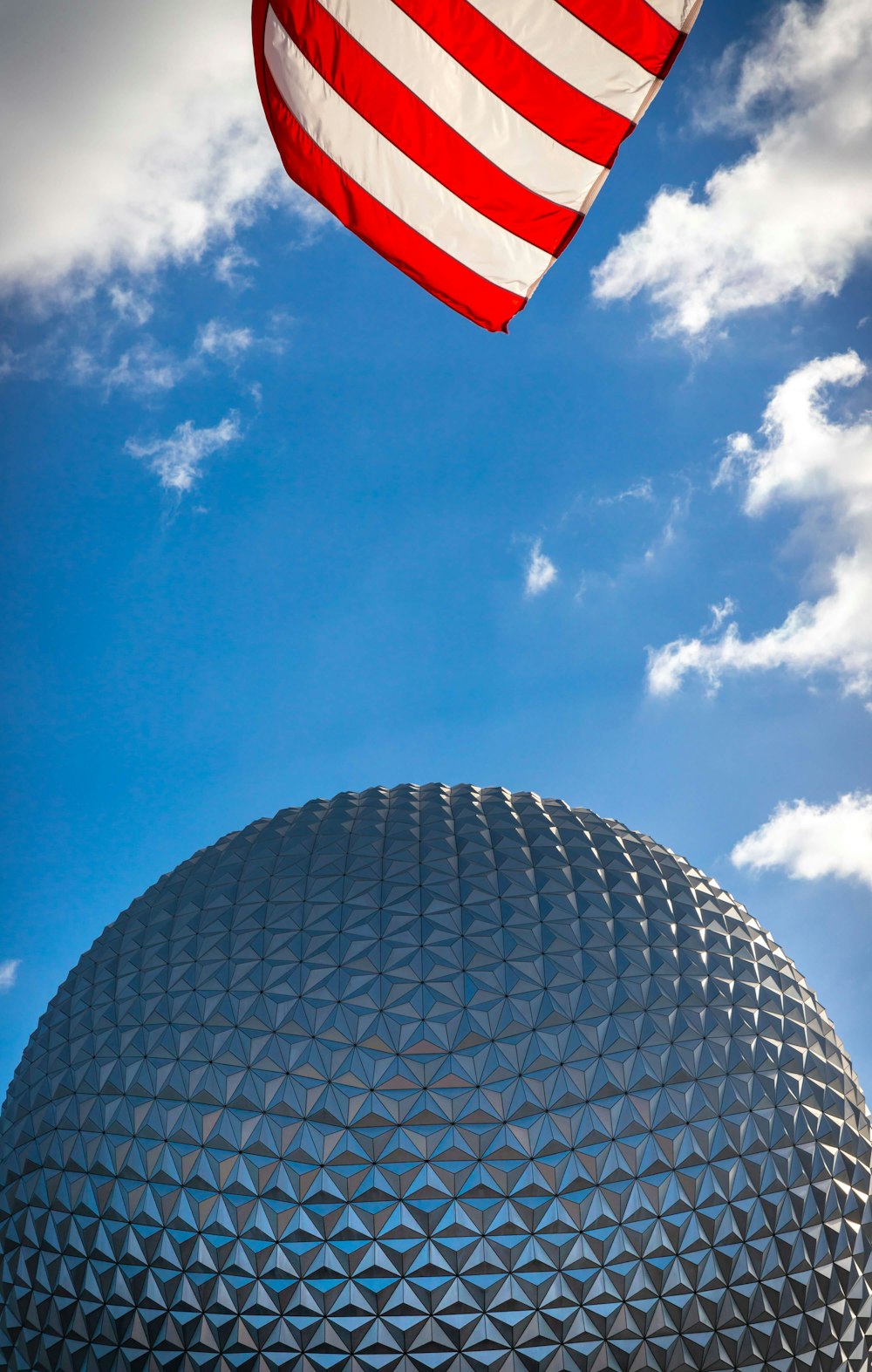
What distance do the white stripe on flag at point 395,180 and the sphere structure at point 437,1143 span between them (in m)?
14.1

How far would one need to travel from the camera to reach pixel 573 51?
29.3ft

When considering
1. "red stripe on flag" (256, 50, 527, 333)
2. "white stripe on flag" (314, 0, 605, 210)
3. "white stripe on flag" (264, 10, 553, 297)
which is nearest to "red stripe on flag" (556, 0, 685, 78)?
"white stripe on flag" (314, 0, 605, 210)

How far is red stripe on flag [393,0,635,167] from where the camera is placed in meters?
9.06

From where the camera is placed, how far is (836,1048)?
23.1m

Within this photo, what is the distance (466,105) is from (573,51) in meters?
1.12

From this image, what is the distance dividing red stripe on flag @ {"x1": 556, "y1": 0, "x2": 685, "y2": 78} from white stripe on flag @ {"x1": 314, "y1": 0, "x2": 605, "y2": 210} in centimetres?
94

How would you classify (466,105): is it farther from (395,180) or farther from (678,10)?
(678,10)

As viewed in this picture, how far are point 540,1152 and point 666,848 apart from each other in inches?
419

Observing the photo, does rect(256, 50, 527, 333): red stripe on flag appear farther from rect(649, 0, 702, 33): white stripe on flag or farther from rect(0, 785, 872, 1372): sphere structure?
rect(0, 785, 872, 1372): sphere structure

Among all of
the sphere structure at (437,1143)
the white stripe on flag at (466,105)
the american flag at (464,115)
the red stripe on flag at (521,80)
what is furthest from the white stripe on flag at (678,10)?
the sphere structure at (437,1143)

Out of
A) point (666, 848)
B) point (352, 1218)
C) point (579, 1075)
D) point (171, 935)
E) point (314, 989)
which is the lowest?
point (352, 1218)

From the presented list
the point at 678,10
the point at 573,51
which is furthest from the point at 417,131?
the point at 678,10

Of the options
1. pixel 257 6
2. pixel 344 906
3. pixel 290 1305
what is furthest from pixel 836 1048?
pixel 257 6

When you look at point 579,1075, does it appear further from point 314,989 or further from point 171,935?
point 171,935
